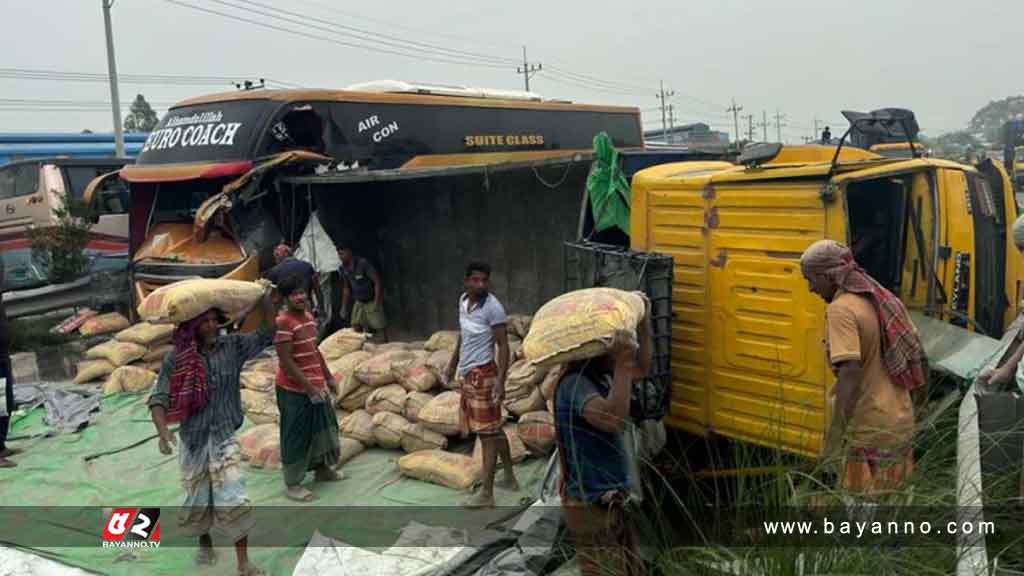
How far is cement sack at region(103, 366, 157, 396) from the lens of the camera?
7.53 m

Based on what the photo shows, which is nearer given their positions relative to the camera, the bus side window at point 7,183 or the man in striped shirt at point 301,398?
the man in striped shirt at point 301,398

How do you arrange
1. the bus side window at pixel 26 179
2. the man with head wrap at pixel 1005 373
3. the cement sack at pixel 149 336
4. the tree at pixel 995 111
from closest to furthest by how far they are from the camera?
the man with head wrap at pixel 1005 373
the cement sack at pixel 149 336
the bus side window at pixel 26 179
the tree at pixel 995 111

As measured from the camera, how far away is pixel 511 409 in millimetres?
5555

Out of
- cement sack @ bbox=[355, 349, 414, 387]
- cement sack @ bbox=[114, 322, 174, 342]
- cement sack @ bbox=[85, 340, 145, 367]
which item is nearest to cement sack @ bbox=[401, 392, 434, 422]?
cement sack @ bbox=[355, 349, 414, 387]

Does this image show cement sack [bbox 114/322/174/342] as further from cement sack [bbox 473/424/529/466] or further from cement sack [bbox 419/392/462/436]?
cement sack [bbox 473/424/529/466]

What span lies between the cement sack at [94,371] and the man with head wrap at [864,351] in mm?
6947

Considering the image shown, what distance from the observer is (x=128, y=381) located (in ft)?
24.8

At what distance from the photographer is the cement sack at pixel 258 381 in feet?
22.7

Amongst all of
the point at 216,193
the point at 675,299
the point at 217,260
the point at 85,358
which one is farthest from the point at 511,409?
the point at 85,358

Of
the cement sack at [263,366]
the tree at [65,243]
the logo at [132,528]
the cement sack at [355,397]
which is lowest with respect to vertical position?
the logo at [132,528]

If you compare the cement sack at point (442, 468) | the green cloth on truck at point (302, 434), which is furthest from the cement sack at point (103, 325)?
the cement sack at point (442, 468)

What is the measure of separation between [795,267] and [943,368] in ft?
2.72

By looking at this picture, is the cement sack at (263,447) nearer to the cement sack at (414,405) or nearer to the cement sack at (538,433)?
the cement sack at (414,405)

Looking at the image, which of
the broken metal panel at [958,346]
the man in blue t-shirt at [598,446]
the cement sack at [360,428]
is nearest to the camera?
the man in blue t-shirt at [598,446]
